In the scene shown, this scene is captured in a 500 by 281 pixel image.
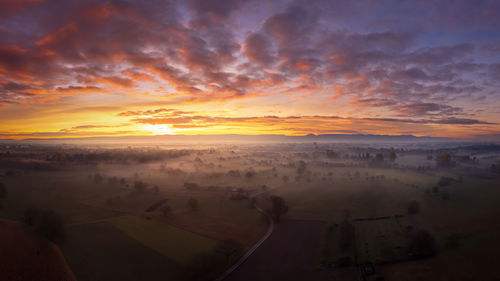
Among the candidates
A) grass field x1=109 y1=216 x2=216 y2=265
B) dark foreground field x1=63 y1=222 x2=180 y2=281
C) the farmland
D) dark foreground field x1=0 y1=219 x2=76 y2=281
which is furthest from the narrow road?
dark foreground field x1=0 y1=219 x2=76 y2=281

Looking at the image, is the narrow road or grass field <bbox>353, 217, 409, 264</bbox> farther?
grass field <bbox>353, 217, 409, 264</bbox>

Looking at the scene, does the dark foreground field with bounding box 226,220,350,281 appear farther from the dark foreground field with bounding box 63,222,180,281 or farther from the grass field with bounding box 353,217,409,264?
the dark foreground field with bounding box 63,222,180,281

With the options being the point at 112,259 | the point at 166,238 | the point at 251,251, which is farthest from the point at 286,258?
the point at 112,259

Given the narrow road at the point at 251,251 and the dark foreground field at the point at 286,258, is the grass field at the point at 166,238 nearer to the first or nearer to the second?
the narrow road at the point at 251,251

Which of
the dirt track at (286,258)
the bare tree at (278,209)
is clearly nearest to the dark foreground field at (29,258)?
the dirt track at (286,258)

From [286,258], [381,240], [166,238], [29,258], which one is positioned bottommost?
[286,258]

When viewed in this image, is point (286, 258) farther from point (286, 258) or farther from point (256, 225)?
point (256, 225)

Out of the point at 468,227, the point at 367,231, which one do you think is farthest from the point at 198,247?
the point at 468,227

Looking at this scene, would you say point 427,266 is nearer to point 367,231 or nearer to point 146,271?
point 367,231

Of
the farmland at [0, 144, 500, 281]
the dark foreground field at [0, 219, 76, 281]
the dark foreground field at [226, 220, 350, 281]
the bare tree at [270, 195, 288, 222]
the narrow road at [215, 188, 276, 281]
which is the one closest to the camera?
the dark foreground field at [0, 219, 76, 281]
